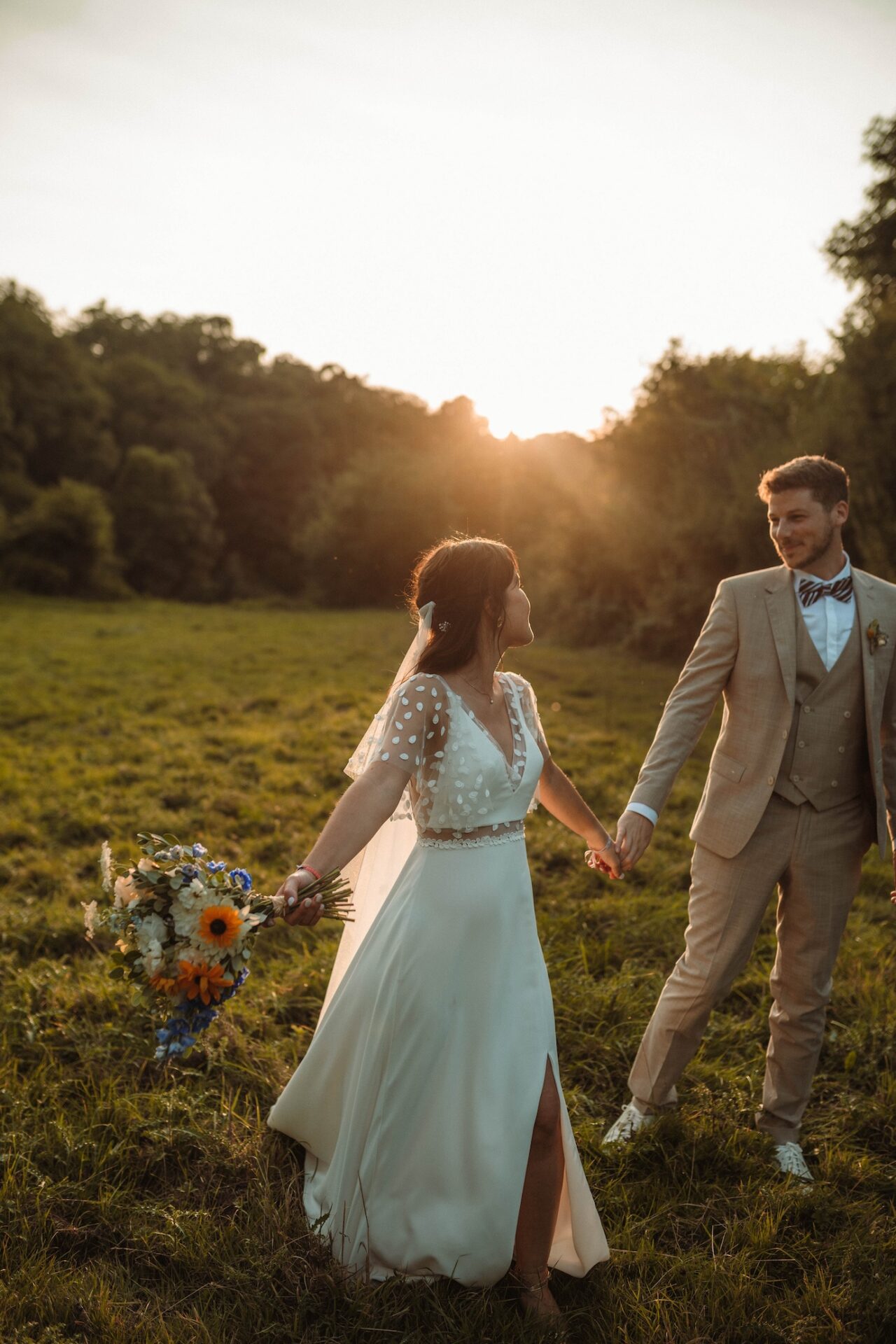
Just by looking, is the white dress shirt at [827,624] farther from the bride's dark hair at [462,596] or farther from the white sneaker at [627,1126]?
the white sneaker at [627,1126]

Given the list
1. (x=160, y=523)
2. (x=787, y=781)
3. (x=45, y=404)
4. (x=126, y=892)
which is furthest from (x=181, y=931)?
(x=45, y=404)

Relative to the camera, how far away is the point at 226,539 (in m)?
48.1

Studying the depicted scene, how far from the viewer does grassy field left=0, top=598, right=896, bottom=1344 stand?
2.84 meters

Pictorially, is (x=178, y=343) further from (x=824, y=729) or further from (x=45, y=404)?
(x=824, y=729)

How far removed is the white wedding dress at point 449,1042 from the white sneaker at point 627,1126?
64 centimetres

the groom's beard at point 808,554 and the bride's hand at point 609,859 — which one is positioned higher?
the groom's beard at point 808,554

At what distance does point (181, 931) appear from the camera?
2.45m

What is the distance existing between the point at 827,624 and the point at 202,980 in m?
2.64

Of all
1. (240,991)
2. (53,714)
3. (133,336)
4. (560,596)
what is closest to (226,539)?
(133,336)

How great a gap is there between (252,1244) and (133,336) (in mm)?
52246

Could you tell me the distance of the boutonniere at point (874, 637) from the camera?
11.9 feet

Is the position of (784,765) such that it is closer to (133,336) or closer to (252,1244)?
(252,1244)

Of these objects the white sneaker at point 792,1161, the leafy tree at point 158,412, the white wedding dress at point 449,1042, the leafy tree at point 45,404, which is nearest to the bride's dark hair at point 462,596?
the white wedding dress at point 449,1042

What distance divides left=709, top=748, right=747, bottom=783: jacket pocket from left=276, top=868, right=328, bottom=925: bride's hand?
5.67 ft
